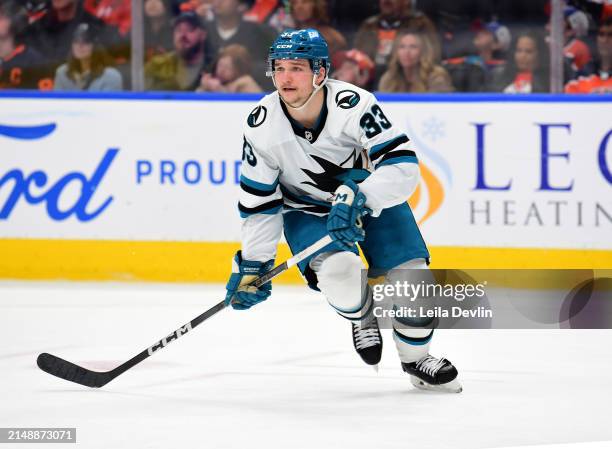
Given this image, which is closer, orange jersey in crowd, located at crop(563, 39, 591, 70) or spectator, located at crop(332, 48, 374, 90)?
orange jersey in crowd, located at crop(563, 39, 591, 70)

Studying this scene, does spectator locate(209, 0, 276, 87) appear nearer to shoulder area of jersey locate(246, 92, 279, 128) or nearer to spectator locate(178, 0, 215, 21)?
spectator locate(178, 0, 215, 21)

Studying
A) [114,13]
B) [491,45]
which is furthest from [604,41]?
[114,13]

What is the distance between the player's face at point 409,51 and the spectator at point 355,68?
0.50 feet

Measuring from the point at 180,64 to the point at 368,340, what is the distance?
283cm

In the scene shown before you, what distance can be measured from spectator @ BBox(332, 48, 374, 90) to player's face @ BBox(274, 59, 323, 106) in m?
2.51

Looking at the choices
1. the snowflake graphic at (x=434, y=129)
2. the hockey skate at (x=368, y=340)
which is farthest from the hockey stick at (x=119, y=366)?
the snowflake graphic at (x=434, y=129)

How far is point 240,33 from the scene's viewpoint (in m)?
5.91

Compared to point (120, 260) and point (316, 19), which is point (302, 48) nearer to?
point (316, 19)

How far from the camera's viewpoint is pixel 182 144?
231 inches

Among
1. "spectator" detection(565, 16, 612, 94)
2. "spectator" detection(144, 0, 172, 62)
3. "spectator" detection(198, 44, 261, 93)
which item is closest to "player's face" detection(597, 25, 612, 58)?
"spectator" detection(565, 16, 612, 94)

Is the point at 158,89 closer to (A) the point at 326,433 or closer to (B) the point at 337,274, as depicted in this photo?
(B) the point at 337,274

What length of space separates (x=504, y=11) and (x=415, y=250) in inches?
105

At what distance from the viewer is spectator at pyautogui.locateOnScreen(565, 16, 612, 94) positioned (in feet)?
18.5

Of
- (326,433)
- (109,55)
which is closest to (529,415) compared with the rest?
(326,433)
